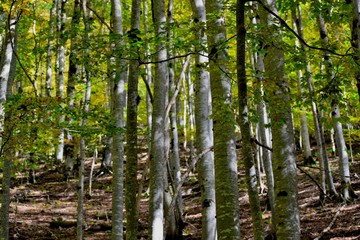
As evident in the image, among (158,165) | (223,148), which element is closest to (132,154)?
(158,165)

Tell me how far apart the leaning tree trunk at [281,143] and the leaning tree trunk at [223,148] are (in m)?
0.45

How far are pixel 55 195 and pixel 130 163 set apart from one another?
11179 mm

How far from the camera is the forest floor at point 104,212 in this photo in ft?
26.7

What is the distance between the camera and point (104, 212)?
12.9 metres

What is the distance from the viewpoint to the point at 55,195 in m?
15.4

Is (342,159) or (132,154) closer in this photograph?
(132,154)

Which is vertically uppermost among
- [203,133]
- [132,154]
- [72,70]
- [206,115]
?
[72,70]

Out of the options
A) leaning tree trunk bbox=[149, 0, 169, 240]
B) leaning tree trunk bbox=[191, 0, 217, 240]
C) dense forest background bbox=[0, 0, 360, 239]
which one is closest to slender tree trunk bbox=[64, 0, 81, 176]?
dense forest background bbox=[0, 0, 360, 239]

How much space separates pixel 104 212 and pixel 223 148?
9.94 meters

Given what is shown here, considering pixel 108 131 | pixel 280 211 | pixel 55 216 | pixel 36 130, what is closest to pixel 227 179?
pixel 280 211

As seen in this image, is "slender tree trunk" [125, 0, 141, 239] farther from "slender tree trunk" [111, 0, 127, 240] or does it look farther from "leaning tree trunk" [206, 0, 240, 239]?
"leaning tree trunk" [206, 0, 240, 239]

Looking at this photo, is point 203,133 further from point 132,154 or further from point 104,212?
point 104,212

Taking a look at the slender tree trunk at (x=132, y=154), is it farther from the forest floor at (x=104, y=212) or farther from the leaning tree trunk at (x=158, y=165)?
the forest floor at (x=104, y=212)

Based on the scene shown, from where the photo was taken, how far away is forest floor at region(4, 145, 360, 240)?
8.15 m
